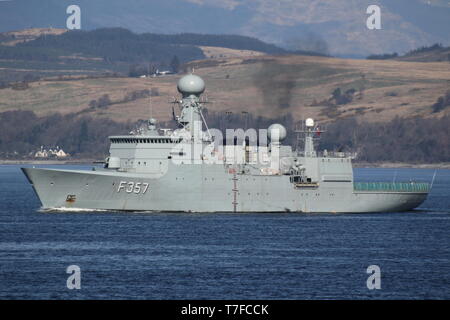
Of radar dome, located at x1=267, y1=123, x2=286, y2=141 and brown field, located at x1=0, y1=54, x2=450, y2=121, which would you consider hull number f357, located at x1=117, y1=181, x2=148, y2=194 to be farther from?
brown field, located at x1=0, y1=54, x2=450, y2=121

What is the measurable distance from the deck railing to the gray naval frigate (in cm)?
17

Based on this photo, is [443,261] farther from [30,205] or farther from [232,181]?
[30,205]

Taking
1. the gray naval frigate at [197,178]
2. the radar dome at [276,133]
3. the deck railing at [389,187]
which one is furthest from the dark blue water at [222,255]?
the radar dome at [276,133]

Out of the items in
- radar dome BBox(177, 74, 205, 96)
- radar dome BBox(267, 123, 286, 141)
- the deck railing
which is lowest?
the deck railing

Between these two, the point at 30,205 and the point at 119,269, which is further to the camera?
the point at 30,205

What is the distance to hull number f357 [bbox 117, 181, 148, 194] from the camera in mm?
49562

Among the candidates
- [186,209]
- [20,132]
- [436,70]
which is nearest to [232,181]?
[186,209]

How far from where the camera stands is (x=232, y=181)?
51.2 m

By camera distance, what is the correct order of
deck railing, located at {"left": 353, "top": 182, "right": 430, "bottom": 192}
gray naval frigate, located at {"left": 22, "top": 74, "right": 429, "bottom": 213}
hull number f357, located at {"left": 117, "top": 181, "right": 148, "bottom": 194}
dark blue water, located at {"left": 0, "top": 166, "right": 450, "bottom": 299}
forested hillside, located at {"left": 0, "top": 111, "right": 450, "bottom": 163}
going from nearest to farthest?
dark blue water, located at {"left": 0, "top": 166, "right": 450, "bottom": 299}
hull number f357, located at {"left": 117, "top": 181, "right": 148, "bottom": 194}
gray naval frigate, located at {"left": 22, "top": 74, "right": 429, "bottom": 213}
deck railing, located at {"left": 353, "top": 182, "right": 430, "bottom": 192}
forested hillside, located at {"left": 0, "top": 111, "right": 450, "bottom": 163}

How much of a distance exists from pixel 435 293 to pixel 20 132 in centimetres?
14940

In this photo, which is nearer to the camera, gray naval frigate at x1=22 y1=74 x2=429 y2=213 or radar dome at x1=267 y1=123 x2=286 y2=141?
gray naval frigate at x1=22 y1=74 x2=429 y2=213

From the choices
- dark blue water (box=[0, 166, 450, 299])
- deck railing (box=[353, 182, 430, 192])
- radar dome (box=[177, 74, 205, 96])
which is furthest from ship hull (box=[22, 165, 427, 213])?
radar dome (box=[177, 74, 205, 96])

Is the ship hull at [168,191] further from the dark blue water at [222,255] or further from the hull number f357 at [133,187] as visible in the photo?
the dark blue water at [222,255]
